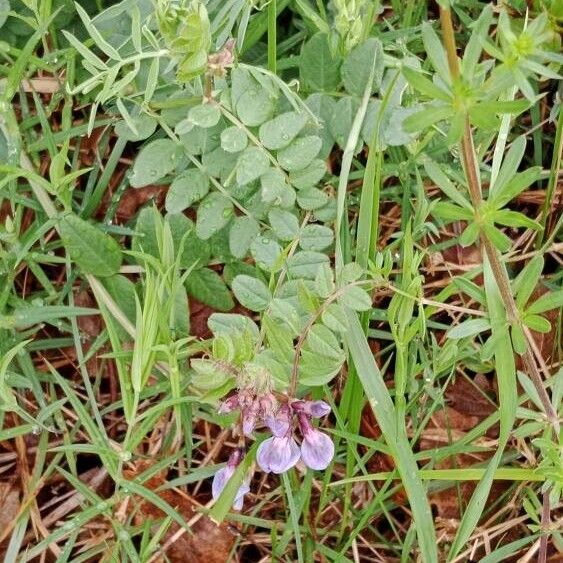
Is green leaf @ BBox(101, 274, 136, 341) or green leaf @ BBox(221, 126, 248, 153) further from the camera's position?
green leaf @ BBox(101, 274, 136, 341)

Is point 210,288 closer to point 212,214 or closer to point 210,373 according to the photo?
point 212,214

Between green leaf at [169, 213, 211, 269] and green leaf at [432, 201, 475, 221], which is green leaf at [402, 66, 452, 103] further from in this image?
green leaf at [169, 213, 211, 269]

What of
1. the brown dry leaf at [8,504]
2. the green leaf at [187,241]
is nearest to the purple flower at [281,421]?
the green leaf at [187,241]

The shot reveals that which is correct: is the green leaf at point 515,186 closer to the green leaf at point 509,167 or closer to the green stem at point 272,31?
the green leaf at point 509,167

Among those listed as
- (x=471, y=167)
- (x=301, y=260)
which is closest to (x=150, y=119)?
(x=301, y=260)

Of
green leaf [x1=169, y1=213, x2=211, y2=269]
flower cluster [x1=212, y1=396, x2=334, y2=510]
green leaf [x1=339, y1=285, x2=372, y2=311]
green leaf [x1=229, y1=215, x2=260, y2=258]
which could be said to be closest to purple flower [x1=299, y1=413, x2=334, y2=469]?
flower cluster [x1=212, y1=396, x2=334, y2=510]

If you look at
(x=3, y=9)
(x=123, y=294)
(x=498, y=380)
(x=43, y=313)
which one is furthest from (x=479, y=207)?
(x=3, y=9)

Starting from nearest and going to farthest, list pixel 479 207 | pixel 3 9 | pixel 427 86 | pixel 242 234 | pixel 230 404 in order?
pixel 427 86
pixel 479 207
pixel 230 404
pixel 242 234
pixel 3 9
